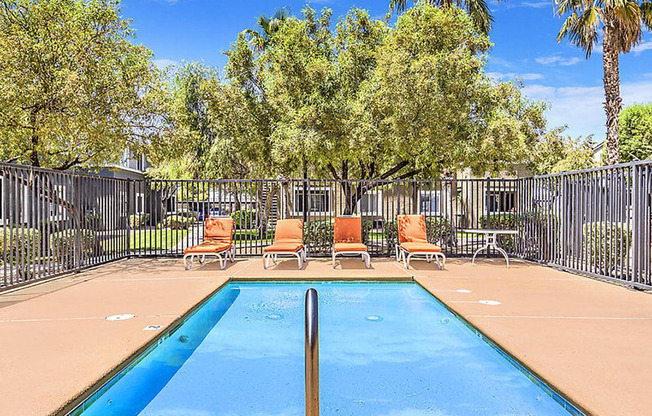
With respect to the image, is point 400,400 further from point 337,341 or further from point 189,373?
point 189,373

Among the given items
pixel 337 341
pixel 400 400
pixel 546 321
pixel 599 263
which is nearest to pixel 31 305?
pixel 337 341

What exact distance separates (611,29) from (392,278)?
11.4 m

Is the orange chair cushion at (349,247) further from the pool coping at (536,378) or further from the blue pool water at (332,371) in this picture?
the pool coping at (536,378)

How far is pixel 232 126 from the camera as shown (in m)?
14.0

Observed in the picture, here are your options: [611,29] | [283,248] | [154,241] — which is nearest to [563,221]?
[283,248]

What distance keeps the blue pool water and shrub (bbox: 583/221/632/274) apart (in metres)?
3.80

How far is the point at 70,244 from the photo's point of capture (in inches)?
356

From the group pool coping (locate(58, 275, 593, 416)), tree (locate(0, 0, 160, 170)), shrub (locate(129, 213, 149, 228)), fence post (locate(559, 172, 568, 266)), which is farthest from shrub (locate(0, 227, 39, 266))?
fence post (locate(559, 172, 568, 266))

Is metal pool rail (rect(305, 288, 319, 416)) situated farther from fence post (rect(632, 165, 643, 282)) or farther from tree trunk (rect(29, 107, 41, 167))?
tree trunk (rect(29, 107, 41, 167))

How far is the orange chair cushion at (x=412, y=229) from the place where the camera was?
1068 cm

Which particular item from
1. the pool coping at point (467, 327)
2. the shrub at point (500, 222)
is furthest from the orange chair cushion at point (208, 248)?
the shrub at point (500, 222)

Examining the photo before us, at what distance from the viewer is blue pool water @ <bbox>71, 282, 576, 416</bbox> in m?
3.66

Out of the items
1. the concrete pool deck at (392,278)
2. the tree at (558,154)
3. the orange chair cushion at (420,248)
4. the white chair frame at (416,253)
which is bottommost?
the concrete pool deck at (392,278)

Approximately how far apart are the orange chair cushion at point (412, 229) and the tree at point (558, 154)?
31.5 feet
